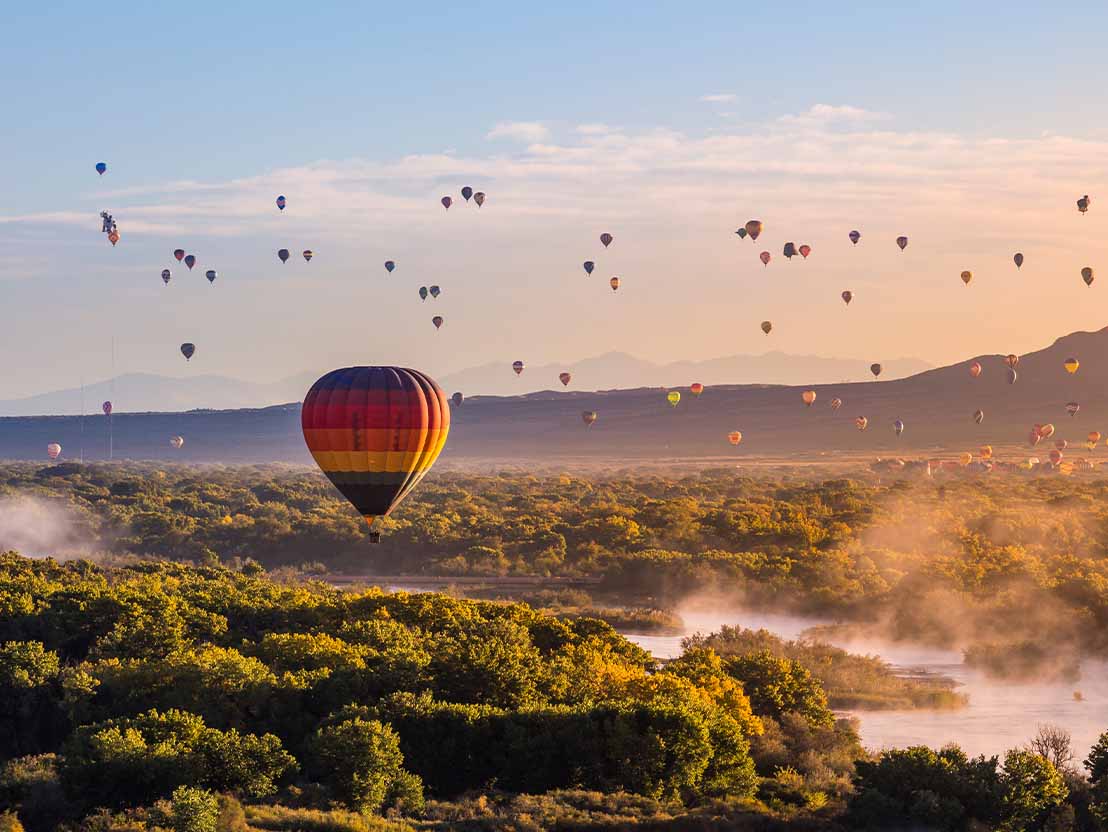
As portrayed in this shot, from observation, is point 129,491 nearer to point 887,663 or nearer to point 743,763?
point 887,663

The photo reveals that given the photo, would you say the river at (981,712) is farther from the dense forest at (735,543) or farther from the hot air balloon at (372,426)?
the hot air balloon at (372,426)

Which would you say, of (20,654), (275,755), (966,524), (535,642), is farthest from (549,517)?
(275,755)

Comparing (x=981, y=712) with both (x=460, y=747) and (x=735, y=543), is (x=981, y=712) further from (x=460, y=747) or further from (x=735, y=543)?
(x=735, y=543)

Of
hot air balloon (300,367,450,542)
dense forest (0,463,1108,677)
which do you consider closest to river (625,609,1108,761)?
dense forest (0,463,1108,677)

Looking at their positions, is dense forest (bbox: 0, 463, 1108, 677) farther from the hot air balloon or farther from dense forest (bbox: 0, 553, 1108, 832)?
the hot air balloon

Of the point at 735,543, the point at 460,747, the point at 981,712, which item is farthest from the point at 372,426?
the point at 735,543

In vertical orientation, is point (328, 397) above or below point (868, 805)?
above
